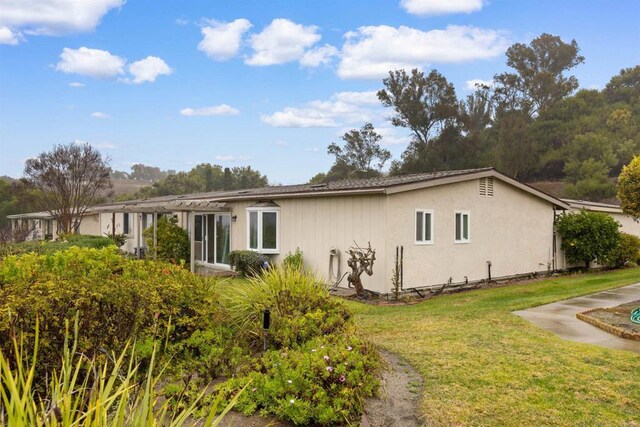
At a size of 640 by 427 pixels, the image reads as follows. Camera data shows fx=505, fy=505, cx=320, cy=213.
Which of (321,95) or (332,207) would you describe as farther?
(321,95)

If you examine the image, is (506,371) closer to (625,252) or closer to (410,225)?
(410,225)

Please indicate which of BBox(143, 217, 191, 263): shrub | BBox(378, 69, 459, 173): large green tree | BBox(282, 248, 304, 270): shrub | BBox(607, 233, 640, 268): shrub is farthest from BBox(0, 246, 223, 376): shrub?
BBox(378, 69, 459, 173): large green tree

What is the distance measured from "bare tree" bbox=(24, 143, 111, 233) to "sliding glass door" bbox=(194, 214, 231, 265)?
13097mm

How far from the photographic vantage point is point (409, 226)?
42.5 feet

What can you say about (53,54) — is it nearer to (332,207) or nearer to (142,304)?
(332,207)

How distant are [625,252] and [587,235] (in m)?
2.66

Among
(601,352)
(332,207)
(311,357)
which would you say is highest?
(332,207)

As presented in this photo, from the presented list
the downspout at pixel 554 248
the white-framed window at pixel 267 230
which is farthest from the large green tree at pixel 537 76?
the white-framed window at pixel 267 230

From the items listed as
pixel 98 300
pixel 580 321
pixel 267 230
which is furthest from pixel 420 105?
pixel 98 300

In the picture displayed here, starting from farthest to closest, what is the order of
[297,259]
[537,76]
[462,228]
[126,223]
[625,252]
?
[537,76] → [126,223] → [625,252] → [297,259] → [462,228]

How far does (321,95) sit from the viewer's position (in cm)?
2806

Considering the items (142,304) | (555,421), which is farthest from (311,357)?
(555,421)

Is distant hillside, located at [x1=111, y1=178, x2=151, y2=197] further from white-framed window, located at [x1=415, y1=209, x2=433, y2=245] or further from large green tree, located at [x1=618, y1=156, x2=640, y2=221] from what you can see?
large green tree, located at [x1=618, y1=156, x2=640, y2=221]

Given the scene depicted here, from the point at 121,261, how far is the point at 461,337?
4.78 meters
